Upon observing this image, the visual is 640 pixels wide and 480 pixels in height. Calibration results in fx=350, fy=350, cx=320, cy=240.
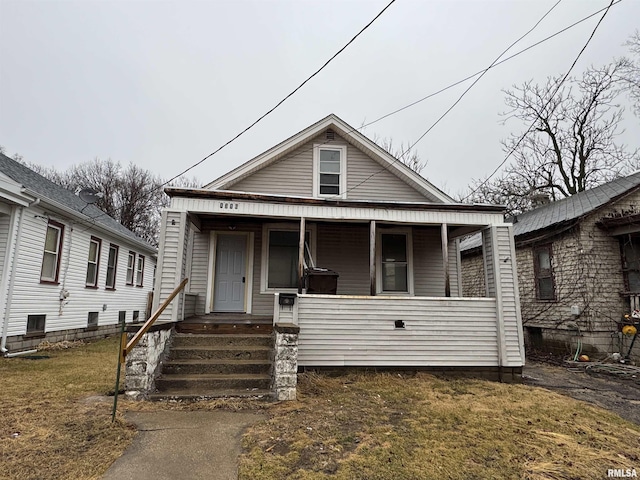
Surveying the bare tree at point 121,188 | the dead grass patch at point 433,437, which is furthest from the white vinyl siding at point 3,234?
the bare tree at point 121,188

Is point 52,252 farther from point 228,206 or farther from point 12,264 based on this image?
point 228,206

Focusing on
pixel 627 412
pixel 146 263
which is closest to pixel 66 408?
pixel 627 412

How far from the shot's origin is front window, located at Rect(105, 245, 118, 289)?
1264 centimetres

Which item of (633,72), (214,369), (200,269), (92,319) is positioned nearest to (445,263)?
(214,369)

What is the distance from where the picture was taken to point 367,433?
3.84m

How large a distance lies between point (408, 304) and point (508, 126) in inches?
657

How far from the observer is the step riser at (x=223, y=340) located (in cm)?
585

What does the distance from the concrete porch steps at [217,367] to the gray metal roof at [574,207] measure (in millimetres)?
8571

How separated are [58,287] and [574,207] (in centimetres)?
1477

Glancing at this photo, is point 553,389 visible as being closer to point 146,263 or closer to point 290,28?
point 290,28

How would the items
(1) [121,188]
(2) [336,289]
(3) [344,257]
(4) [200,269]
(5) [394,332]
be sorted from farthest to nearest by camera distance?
(1) [121,188] → (3) [344,257] → (4) [200,269] → (2) [336,289] → (5) [394,332]

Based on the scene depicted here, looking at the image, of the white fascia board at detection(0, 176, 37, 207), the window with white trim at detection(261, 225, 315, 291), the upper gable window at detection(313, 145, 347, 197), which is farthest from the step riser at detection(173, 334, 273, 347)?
the white fascia board at detection(0, 176, 37, 207)

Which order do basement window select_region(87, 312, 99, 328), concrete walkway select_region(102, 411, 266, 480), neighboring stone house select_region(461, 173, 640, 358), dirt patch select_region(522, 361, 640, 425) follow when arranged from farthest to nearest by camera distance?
1. basement window select_region(87, 312, 99, 328)
2. neighboring stone house select_region(461, 173, 640, 358)
3. dirt patch select_region(522, 361, 640, 425)
4. concrete walkway select_region(102, 411, 266, 480)

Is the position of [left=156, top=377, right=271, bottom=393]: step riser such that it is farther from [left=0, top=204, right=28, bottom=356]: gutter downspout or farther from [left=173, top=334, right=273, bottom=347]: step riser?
[left=0, top=204, right=28, bottom=356]: gutter downspout
